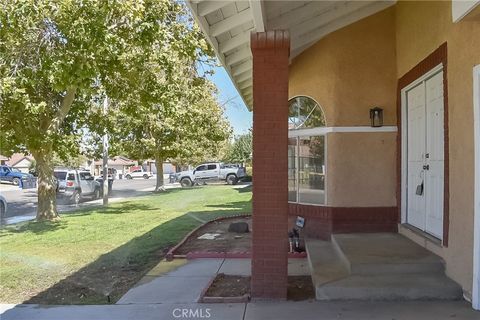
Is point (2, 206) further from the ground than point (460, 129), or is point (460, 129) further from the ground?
point (460, 129)

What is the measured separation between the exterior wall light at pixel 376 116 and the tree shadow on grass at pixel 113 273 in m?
4.40

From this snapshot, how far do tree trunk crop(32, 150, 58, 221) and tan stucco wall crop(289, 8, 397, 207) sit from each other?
34.0 feet

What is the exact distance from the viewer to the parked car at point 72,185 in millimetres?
22688

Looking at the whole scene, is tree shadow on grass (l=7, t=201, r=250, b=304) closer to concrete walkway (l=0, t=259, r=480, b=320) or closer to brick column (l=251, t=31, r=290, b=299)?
concrete walkway (l=0, t=259, r=480, b=320)

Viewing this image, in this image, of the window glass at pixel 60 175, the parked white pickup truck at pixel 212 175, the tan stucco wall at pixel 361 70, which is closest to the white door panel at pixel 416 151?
the tan stucco wall at pixel 361 70

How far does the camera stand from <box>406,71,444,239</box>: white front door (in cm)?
596

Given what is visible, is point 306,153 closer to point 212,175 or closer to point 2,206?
point 2,206

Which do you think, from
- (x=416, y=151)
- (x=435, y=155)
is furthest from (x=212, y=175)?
(x=435, y=155)

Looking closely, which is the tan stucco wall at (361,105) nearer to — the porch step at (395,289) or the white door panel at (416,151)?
the white door panel at (416,151)

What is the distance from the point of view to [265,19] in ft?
18.0

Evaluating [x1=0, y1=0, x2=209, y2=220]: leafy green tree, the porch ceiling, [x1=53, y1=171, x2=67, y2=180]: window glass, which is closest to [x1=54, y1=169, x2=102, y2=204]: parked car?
[x1=53, y1=171, x2=67, y2=180]: window glass

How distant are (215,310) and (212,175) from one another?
33.8 m

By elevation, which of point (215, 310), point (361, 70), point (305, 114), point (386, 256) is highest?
point (361, 70)

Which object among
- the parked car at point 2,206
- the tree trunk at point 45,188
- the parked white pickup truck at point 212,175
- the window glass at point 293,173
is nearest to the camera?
the window glass at point 293,173
